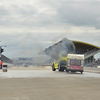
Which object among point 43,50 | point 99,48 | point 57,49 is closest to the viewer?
point 57,49

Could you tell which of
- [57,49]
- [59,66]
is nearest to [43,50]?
[57,49]

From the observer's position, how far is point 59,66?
121ft

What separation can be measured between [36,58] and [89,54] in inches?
1344

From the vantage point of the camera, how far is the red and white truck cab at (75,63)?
32.2 metres

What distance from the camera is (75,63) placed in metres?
32.7

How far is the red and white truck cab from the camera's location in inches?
1267

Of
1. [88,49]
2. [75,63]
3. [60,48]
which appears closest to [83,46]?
[88,49]

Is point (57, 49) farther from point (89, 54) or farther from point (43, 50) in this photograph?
point (89, 54)
